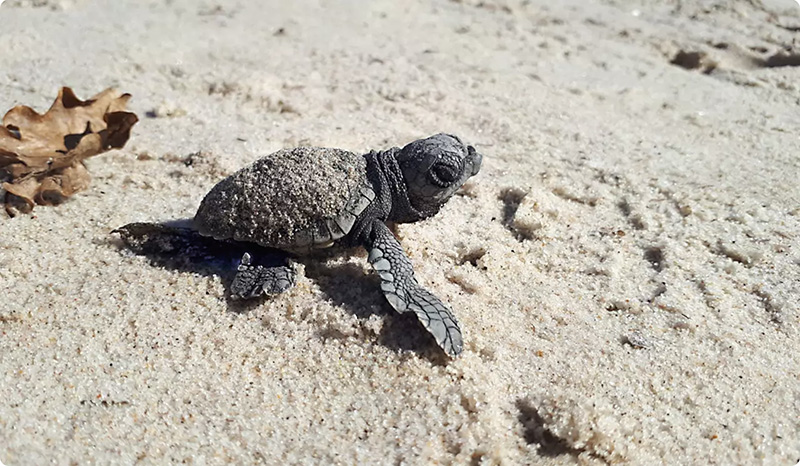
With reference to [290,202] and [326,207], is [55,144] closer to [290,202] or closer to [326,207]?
[290,202]

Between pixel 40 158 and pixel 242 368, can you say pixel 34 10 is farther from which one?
pixel 242 368

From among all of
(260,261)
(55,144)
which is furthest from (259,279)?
(55,144)

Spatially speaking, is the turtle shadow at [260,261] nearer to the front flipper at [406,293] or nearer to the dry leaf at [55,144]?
the front flipper at [406,293]

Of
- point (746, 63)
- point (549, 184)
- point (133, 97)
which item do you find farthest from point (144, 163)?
point (746, 63)

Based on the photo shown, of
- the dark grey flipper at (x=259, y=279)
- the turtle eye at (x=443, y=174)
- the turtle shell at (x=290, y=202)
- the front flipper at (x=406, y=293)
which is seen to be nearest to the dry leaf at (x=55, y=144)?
the turtle shell at (x=290, y=202)

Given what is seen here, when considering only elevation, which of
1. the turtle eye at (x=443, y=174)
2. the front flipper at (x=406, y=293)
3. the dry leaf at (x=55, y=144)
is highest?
the turtle eye at (x=443, y=174)
